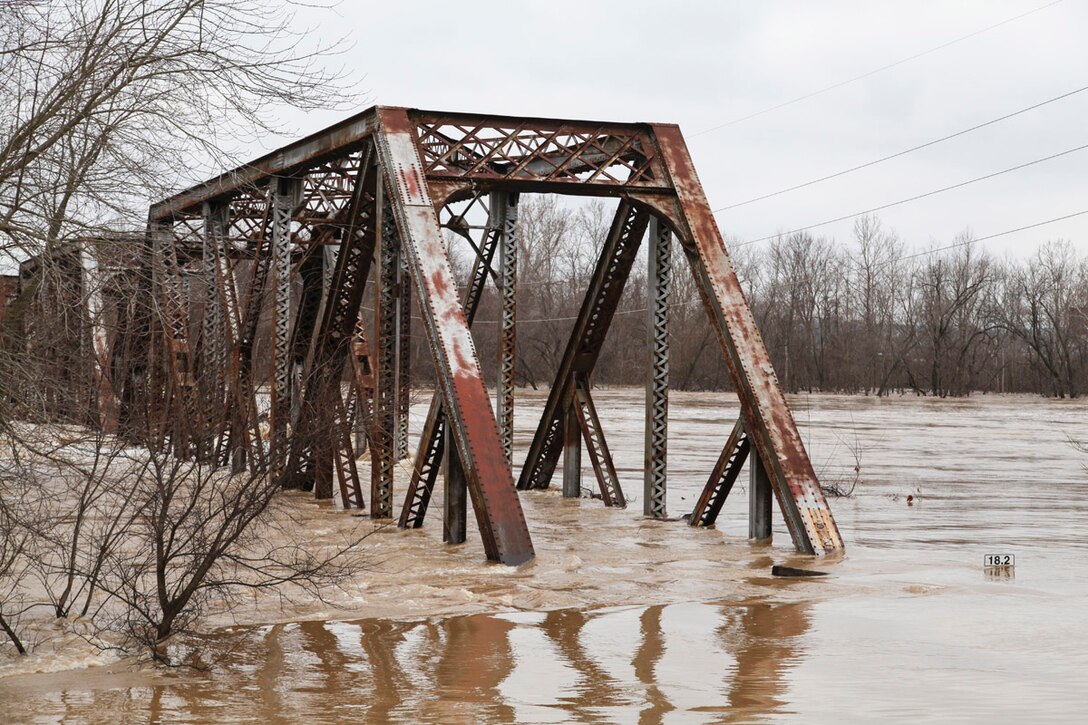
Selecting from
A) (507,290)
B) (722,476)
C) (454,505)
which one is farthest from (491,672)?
(507,290)

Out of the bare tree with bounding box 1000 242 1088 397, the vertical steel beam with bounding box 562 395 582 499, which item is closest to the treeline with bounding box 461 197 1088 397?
the bare tree with bounding box 1000 242 1088 397

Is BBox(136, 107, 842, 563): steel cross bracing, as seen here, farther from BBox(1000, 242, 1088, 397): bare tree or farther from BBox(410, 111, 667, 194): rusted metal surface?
BBox(1000, 242, 1088, 397): bare tree

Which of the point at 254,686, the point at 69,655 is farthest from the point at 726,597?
the point at 69,655

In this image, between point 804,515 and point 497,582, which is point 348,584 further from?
point 804,515

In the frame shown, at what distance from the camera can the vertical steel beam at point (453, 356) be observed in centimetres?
1266

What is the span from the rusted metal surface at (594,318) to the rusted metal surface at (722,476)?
2.67 meters

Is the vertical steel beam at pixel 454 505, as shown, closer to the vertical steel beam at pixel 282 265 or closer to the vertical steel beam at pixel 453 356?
the vertical steel beam at pixel 453 356

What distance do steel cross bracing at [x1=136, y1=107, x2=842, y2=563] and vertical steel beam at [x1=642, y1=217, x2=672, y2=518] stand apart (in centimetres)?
3

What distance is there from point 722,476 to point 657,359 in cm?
177

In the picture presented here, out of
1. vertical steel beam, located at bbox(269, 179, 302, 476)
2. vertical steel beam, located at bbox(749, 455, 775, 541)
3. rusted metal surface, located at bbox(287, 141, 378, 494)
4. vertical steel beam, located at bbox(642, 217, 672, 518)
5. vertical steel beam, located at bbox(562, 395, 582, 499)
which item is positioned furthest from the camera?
vertical steel beam, located at bbox(562, 395, 582, 499)

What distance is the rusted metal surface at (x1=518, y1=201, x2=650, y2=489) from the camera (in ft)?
56.9

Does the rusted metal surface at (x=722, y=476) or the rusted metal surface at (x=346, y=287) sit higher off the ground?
the rusted metal surface at (x=346, y=287)

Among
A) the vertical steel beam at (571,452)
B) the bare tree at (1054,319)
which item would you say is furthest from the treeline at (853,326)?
the vertical steel beam at (571,452)

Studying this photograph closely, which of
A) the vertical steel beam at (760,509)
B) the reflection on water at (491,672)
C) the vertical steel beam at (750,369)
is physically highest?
the vertical steel beam at (750,369)
